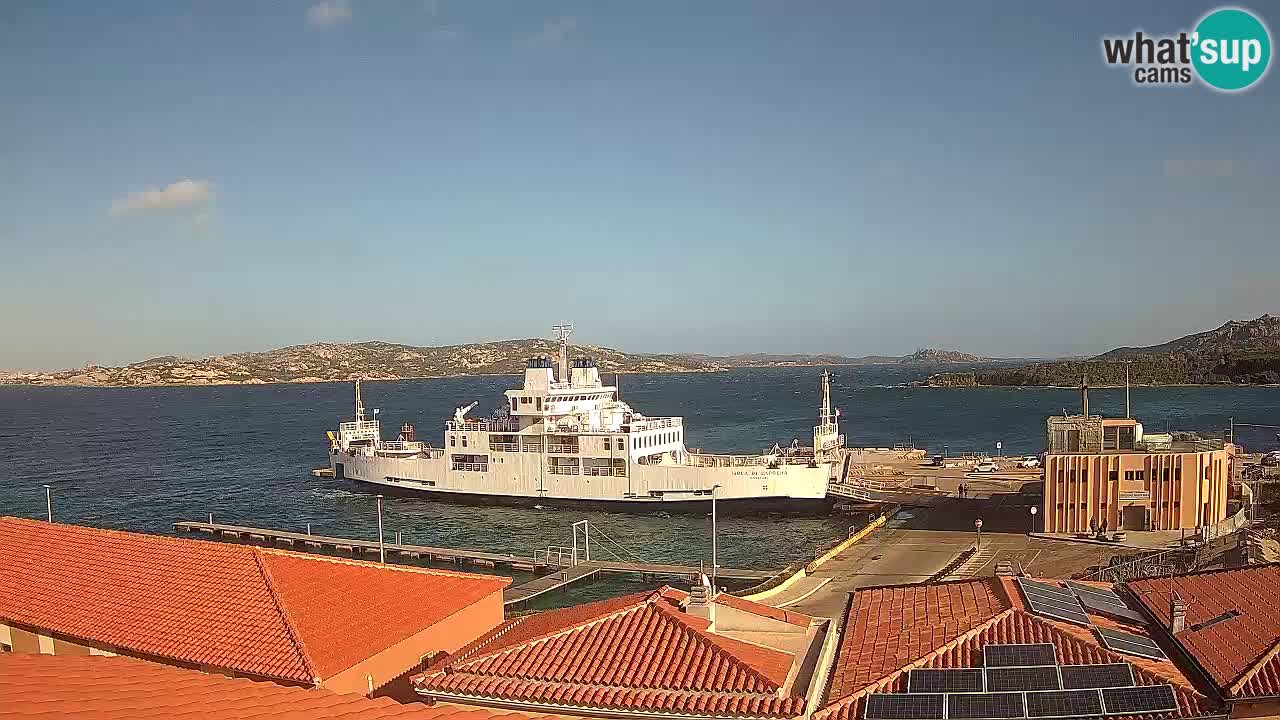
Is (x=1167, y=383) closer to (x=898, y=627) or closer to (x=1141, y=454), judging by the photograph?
(x=1141, y=454)

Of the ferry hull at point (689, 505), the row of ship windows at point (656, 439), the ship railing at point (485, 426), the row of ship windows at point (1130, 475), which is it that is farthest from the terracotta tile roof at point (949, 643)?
the ship railing at point (485, 426)

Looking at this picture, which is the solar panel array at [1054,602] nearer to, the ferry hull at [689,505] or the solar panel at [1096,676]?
the solar panel at [1096,676]

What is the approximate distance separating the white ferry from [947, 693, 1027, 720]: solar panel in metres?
36.3

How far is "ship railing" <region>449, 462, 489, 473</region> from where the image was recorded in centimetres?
5256

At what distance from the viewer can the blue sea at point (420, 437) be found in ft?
146

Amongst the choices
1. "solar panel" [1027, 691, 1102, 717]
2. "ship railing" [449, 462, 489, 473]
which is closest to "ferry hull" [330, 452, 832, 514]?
"ship railing" [449, 462, 489, 473]

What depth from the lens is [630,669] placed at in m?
11.3

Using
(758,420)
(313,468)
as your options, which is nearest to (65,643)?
(313,468)

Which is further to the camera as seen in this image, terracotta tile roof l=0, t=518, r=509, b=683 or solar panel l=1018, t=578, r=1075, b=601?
solar panel l=1018, t=578, r=1075, b=601

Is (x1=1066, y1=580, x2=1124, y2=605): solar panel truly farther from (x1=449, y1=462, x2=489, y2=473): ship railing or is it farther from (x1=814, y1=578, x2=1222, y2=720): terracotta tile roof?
(x1=449, y1=462, x2=489, y2=473): ship railing

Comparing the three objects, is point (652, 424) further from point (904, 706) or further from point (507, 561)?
point (904, 706)

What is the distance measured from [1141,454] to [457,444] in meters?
34.6

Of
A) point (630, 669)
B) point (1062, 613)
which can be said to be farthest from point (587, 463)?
point (630, 669)

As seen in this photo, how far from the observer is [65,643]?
531 inches
